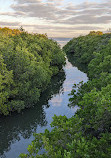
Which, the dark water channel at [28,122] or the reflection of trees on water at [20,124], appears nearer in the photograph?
the dark water channel at [28,122]

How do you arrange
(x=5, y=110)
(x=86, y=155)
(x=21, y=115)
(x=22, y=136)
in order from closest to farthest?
(x=86, y=155), (x=22, y=136), (x=5, y=110), (x=21, y=115)

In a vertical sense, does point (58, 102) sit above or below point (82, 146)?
below

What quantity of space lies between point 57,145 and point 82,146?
287 centimetres

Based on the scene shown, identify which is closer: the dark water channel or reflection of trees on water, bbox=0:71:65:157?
the dark water channel

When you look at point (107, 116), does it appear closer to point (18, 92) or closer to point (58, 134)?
point (58, 134)

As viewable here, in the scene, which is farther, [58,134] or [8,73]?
[8,73]

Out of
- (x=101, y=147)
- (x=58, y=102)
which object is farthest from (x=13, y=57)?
(x=101, y=147)

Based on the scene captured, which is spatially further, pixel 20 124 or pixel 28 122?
pixel 28 122

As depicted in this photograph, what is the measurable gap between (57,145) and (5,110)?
58.0ft

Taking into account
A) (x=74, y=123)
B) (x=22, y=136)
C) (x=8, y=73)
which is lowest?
(x=22, y=136)

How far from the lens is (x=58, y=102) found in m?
38.1

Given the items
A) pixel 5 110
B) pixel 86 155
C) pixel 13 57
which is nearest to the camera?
pixel 86 155

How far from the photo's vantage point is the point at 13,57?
3403cm

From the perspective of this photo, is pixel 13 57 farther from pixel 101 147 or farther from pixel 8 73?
pixel 101 147
